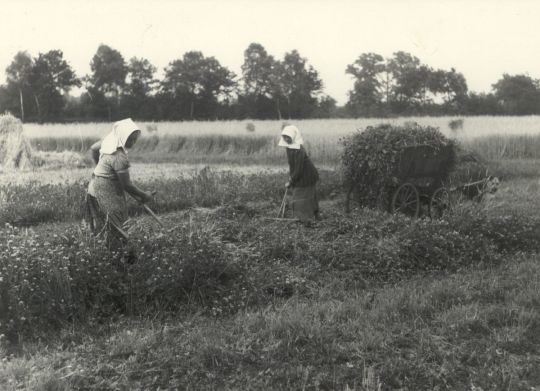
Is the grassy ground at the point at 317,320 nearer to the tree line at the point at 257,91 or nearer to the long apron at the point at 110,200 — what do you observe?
the long apron at the point at 110,200

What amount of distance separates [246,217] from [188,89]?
41.7 metres

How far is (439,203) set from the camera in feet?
29.8

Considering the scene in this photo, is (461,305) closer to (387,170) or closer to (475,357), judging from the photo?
(475,357)

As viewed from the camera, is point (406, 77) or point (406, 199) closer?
point (406, 199)

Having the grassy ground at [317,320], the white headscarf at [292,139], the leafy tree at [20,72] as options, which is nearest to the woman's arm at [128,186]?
the grassy ground at [317,320]

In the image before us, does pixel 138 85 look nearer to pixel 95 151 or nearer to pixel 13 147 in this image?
pixel 13 147

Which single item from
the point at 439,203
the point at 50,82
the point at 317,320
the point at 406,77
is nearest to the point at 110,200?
the point at 317,320

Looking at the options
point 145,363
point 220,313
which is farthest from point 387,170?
point 145,363

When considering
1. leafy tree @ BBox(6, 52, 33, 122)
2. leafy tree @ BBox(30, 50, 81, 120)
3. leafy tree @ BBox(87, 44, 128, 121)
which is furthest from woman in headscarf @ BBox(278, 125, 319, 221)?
leafy tree @ BBox(87, 44, 128, 121)

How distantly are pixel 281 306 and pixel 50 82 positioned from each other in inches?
1737

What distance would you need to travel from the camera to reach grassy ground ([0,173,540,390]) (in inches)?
147

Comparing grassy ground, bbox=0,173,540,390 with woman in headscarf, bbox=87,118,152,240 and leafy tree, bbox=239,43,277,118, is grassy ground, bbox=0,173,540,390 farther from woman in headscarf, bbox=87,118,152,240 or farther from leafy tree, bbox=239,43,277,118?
leafy tree, bbox=239,43,277,118

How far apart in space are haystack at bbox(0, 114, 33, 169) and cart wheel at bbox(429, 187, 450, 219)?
530 inches

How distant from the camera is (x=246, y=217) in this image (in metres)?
8.59
